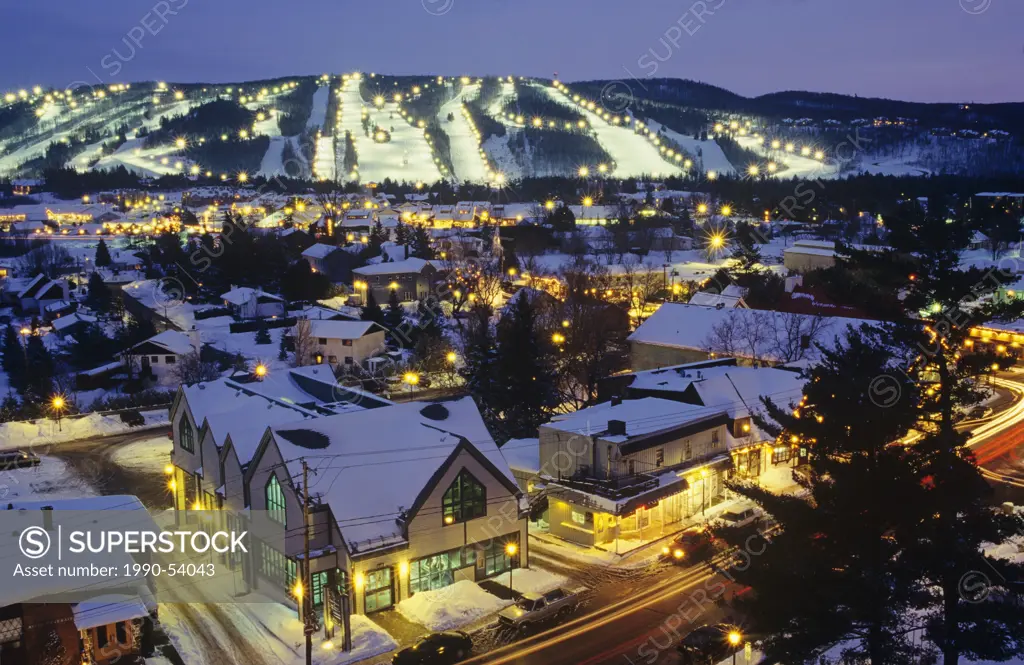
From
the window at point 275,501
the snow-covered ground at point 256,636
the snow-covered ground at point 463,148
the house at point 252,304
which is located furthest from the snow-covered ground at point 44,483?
the snow-covered ground at point 463,148

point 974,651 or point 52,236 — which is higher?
point 52,236

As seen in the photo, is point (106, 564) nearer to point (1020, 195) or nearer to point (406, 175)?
point (1020, 195)

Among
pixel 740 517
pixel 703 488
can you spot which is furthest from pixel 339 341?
pixel 740 517

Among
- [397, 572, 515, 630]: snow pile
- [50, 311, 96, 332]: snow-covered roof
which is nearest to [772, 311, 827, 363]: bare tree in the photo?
[397, 572, 515, 630]: snow pile

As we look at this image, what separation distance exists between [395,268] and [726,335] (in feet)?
93.9

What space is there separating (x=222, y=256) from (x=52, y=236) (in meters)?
48.5

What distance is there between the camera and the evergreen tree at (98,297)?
54594 mm

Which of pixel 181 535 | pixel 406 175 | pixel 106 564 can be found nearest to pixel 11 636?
pixel 106 564

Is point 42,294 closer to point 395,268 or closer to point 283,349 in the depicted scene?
point 283,349

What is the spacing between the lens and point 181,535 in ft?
74.6

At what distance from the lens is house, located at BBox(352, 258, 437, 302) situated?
57625 millimetres

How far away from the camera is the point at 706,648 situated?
1527cm

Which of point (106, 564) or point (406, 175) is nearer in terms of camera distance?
point (106, 564)

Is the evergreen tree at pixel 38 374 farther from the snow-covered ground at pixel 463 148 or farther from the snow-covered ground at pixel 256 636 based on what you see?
the snow-covered ground at pixel 463 148
